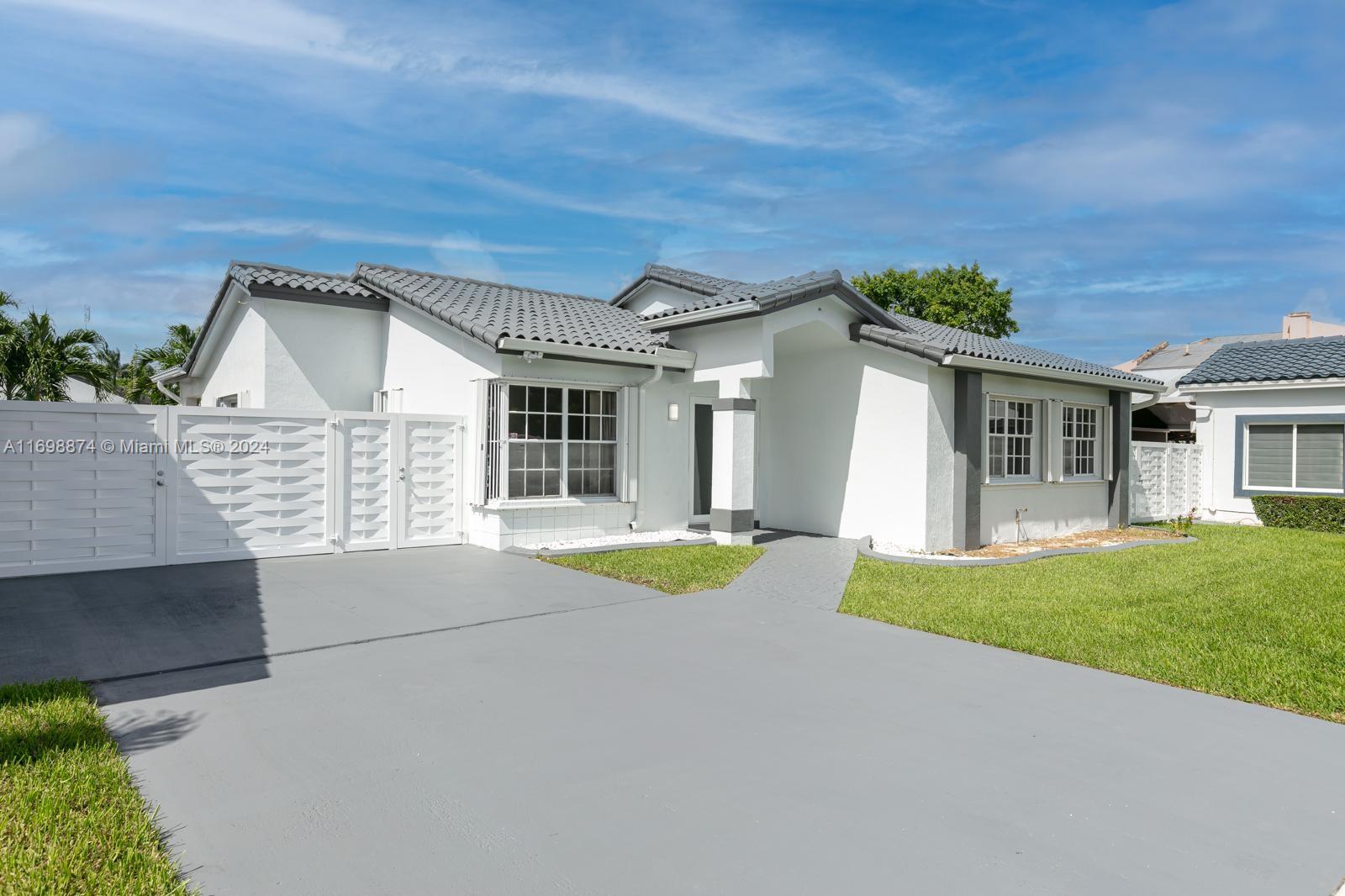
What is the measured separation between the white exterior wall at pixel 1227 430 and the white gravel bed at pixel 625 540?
14016 mm

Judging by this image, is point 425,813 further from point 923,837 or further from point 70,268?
point 70,268

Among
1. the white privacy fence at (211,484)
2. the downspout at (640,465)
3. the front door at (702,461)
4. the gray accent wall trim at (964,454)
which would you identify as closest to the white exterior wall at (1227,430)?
the gray accent wall trim at (964,454)

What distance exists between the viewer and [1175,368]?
113ft

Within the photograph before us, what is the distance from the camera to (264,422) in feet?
37.8

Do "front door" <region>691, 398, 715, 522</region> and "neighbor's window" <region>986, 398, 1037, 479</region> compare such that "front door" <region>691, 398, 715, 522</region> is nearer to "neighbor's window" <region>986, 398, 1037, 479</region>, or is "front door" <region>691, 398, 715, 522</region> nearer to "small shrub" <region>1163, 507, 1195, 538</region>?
"neighbor's window" <region>986, 398, 1037, 479</region>

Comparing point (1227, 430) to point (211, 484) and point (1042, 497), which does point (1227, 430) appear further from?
point (211, 484)

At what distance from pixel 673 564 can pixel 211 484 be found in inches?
255

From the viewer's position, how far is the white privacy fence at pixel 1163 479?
63.3ft

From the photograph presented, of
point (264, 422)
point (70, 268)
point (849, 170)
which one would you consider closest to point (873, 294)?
point (849, 170)

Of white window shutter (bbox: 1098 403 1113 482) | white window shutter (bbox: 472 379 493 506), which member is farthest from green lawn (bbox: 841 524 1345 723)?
white window shutter (bbox: 472 379 493 506)

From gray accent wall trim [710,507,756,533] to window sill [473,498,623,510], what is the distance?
1.70 meters

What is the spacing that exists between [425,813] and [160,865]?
1.10 metres

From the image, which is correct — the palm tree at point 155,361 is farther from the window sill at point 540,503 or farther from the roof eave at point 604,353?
the roof eave at point 604,353

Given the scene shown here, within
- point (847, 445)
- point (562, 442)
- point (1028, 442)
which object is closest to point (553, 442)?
point (562, 442)
